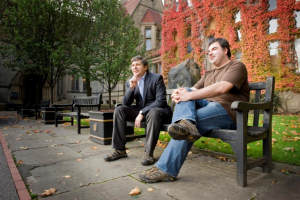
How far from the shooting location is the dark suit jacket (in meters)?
3.19

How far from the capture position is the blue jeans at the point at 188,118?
2188mm

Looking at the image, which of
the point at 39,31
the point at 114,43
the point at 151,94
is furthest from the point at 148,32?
the point at 151,94

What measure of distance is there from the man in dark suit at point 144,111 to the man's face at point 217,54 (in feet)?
3.11

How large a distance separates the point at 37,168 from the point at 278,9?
45.2 ft

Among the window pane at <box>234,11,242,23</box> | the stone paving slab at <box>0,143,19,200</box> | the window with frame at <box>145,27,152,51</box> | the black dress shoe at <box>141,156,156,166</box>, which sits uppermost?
the window with frame at <box>145,27,152,51</box>

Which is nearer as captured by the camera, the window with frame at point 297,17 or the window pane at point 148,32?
the window with frame at point 297,17

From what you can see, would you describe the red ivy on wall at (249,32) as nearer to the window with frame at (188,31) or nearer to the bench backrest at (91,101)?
the window with frame at (188,31)

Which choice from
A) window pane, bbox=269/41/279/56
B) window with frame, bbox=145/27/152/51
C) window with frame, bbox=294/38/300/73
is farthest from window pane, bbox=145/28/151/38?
window with frame, bbox=294/38/300/73

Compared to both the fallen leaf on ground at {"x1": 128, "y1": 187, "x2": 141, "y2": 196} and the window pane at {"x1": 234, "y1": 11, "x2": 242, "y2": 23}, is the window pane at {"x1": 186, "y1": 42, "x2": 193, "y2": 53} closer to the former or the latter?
the window pane at {"x1": 234, "y1": 11, "x2": 242, "y2": 23}

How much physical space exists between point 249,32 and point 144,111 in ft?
39.6

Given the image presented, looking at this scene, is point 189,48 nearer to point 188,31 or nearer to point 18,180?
point 188,31

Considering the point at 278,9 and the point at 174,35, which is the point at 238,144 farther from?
the point at 174,35

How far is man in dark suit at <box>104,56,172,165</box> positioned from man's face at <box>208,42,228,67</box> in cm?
95

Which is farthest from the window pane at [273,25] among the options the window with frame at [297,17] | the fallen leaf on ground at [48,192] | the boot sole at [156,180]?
the fallen leaf on ground at [48,192]
